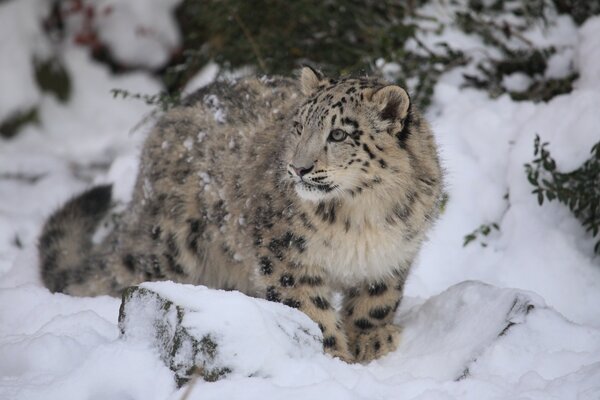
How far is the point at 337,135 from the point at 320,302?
84 cm

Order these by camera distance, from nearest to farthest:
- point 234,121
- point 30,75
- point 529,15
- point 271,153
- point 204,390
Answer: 1. point 204,390
2. point 271,153
3. point 234,121
4. point 529,15
5. point 30,75

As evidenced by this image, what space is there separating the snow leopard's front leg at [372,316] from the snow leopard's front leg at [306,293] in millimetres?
138

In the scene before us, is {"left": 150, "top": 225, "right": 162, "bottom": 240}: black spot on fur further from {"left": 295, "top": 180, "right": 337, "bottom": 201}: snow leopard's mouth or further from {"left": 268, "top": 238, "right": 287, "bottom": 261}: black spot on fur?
{"left": 295, "top": 180, "right": 337, "bottom": 201}: snow leopard's mouth

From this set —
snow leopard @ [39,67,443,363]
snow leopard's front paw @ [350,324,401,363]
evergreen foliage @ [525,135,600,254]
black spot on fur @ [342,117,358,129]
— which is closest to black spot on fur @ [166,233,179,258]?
snow leopard @ [39,67,443,363]

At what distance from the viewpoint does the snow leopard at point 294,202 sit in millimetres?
4121

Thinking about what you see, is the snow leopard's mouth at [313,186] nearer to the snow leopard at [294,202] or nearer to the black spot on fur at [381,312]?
the snow leopard at [294,202]

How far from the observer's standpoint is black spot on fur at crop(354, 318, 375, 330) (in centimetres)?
453

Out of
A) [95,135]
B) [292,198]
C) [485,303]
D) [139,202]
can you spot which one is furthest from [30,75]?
[485,303]

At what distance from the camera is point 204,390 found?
128 inches

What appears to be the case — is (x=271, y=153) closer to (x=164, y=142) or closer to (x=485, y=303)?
(x=164, y=142)

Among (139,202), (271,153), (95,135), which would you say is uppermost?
(271,153)

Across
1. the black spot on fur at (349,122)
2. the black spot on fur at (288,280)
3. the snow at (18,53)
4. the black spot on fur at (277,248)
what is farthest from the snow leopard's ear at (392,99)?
the snow at (18,53)

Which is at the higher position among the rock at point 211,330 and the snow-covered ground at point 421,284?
the rock at point 211,330

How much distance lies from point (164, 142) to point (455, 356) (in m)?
2.27
